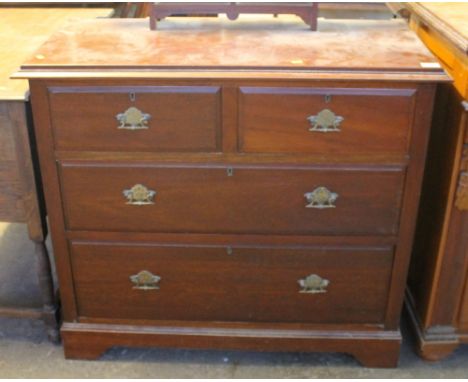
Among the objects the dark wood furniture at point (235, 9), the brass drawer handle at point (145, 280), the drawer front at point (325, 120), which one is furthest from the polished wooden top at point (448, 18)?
the brass drawer handle at point (145, 280)

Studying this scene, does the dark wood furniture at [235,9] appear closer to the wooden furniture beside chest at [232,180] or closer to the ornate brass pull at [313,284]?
the wooden furniture beside chest at [232,180]

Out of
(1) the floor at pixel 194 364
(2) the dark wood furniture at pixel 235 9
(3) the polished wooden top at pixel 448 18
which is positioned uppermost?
(2) the dark wood furniture at pixel 235 9

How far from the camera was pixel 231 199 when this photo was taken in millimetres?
1706

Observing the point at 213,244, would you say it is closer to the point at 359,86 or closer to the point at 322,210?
the point at 322,210

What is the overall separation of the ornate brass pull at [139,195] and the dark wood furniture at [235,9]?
494 millimetres

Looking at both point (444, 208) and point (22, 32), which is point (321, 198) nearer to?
point (444, 208)

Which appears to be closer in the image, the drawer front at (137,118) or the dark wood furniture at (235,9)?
the drawer front at (137,118)

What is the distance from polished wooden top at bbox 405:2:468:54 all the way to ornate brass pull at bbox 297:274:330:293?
28.5 inches

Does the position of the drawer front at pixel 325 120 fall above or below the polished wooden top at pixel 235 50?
below

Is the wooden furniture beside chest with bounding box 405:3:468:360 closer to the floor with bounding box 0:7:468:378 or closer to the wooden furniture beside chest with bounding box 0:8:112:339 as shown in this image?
the floor with bounding box 0:7:468:378

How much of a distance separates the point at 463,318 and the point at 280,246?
620 mm

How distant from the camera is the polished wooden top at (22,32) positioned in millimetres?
1706

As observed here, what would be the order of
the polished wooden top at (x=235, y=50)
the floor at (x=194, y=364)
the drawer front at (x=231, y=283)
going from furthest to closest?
the floor at (x=194, y=364) < the drawer front at (x=231, y=283) < the polished wooden top at (x=235, y=50)

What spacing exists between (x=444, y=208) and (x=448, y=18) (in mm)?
533
